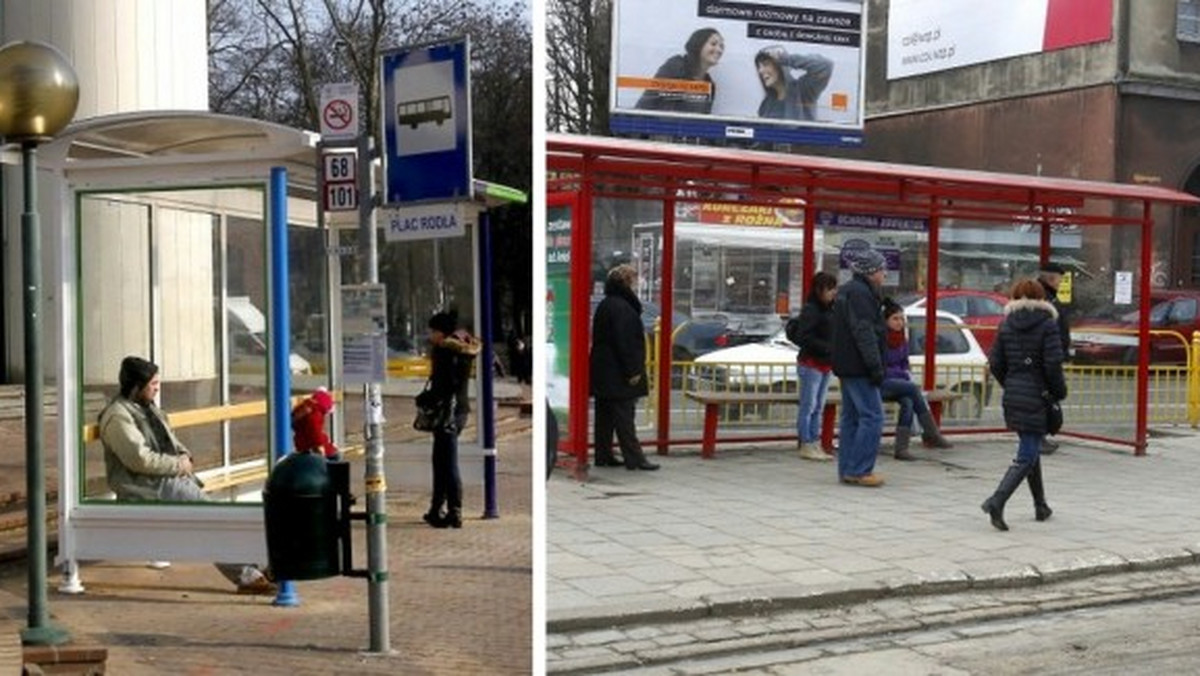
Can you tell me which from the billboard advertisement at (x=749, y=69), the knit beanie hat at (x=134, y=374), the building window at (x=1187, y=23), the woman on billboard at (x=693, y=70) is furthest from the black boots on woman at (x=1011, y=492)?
Answer: the woman on billboard at (x=693, y=70)

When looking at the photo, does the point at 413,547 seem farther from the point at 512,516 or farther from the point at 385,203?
the point at 385,203

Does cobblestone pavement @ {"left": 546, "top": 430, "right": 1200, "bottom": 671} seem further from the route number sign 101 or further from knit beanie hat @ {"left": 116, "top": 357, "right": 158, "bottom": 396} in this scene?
knit beanie hat @ {"left": 116, "top": 357, "right": 158, "bottom": 396}

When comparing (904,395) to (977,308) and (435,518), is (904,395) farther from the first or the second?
(435,518)

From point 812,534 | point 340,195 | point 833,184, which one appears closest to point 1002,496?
point 812,534

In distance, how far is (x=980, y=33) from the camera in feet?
10.4

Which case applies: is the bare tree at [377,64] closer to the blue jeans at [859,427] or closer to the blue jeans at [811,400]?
the blue jeans at [859,427]

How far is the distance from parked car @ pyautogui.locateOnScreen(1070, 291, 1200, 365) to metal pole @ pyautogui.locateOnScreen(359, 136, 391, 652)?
18.5 feet

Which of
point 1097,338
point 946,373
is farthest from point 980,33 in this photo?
point 1097,338

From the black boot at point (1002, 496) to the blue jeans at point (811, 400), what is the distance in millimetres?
1549

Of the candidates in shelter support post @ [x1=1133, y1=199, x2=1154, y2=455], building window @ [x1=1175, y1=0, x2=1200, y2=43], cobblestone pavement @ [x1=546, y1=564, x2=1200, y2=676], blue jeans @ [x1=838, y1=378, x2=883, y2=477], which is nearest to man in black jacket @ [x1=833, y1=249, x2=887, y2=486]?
blue jeans @ [x1=838, y1=378, x2=883, y2=477]

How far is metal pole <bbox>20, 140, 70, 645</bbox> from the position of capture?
13.5 feet

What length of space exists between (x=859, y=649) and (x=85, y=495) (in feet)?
8.66

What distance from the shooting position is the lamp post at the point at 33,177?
4.14m

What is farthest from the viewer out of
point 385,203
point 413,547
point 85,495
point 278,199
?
point 413,547
